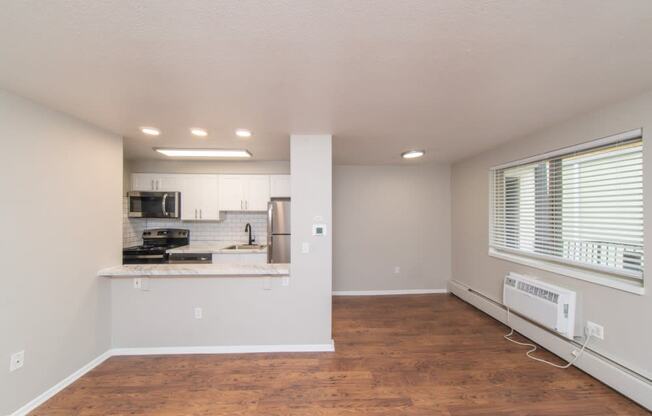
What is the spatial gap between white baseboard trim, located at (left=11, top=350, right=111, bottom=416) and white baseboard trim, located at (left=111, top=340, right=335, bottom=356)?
149 millimetres

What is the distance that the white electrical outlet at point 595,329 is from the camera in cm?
228

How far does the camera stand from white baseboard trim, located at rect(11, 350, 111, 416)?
195 cm

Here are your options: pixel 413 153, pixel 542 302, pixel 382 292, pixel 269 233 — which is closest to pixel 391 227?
pixel 382 292

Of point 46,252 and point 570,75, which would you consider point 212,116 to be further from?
point 570,75

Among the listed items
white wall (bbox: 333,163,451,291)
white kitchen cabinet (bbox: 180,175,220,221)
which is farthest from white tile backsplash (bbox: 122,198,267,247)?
white wall (bbox: 333,163,451,291)

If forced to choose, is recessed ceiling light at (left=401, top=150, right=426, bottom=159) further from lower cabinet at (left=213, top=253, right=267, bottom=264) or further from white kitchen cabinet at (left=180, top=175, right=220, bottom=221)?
white kitchen cabinet at (left=180, top=175, right=220, bottom=221)

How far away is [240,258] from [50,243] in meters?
2.13

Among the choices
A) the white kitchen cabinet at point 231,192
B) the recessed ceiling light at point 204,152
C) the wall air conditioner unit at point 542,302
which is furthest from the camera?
the white kitchen cabinet at point 231,192

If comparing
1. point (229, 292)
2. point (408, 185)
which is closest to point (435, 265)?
point (408, 185)

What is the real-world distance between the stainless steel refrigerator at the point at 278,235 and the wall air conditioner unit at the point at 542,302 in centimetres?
302

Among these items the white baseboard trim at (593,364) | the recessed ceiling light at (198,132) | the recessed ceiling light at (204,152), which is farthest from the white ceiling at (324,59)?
the white baseboard trim at (593,364)

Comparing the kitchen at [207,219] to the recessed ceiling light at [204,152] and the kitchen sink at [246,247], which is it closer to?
the kitchen sink at [246,247]

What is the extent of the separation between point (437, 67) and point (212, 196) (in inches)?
149

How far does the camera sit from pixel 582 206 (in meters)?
2.55
